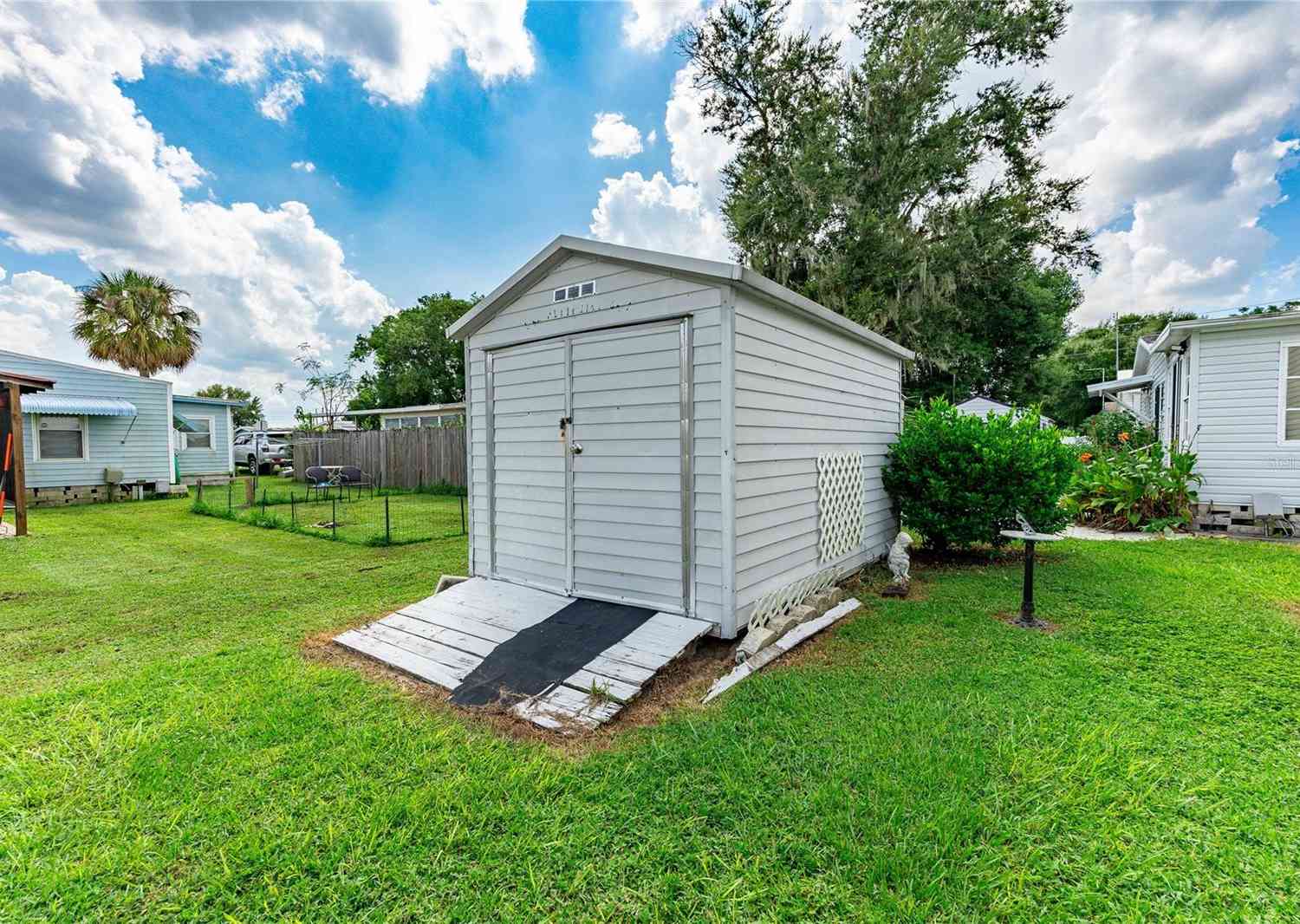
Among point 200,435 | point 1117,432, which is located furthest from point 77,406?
point 1117,432

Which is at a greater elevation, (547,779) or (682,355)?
(682,355)

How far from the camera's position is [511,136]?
32.2ft

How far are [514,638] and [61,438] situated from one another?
587 inches

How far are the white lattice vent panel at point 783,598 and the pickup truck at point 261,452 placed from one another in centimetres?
2107

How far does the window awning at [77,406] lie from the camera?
11.5 meters

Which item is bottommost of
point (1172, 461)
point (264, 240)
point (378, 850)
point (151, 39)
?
point (378, 850)

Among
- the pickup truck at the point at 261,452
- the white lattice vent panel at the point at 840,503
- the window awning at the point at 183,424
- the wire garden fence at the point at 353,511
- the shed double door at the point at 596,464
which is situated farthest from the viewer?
the pickup truck at the point at 261,452

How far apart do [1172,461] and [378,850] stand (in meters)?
10.5

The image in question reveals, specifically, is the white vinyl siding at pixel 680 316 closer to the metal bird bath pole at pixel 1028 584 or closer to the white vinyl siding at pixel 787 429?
the white vinyl siding at pixel 787 429

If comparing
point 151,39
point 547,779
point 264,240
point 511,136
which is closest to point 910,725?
point 547,779

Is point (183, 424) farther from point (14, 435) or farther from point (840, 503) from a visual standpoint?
point (840, 503)

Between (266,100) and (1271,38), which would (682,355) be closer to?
→ (266,100)

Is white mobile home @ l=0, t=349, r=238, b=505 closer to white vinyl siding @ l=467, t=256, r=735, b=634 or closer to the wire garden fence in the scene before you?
the wire garden fence

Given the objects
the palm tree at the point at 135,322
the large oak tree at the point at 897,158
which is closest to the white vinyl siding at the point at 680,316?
the large oak tree at the point at 897,158
